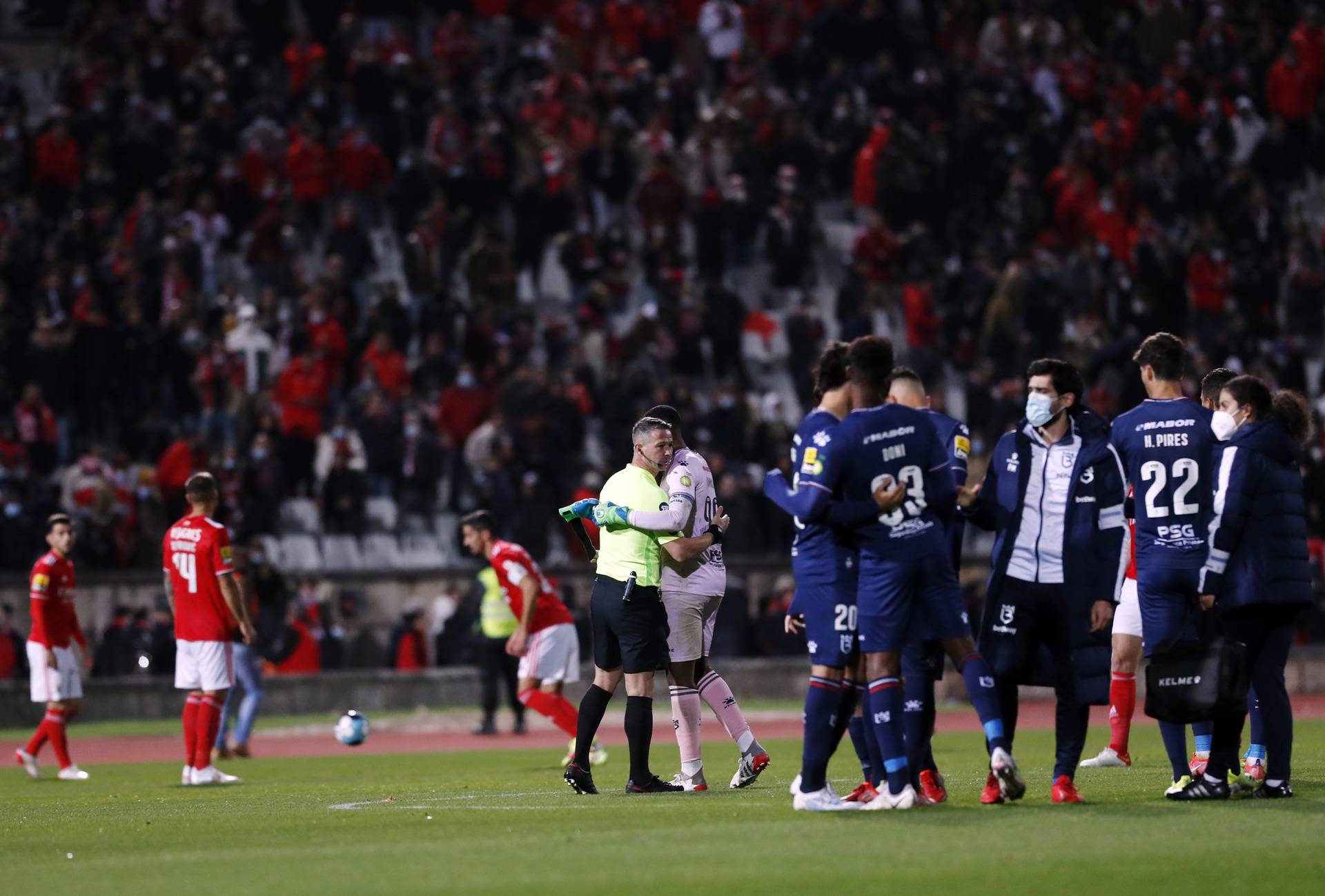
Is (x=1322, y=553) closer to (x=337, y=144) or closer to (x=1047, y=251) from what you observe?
(x=1047, y=251)

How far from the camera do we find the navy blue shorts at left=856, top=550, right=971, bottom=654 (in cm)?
961

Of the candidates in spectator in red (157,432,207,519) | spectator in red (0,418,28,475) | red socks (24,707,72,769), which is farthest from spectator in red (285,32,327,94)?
red socks (24,707,72,769)

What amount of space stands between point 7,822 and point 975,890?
6.50 metres

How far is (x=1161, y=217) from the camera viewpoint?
31.8 metres

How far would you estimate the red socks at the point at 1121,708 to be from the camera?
1412cm

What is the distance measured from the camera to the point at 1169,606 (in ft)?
35.1

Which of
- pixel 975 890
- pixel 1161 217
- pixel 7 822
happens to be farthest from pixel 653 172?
pixel 975 890

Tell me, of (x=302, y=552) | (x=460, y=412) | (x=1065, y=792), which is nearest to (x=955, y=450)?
(x=1065, y=792)

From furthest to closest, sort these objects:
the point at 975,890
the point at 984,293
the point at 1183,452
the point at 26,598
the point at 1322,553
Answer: the point at 984,293 → the point at 1322,553 → the point at 26,598 → the point at 1183,452 → the point at 975,890

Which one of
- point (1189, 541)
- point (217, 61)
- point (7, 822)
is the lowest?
point (7, 822)

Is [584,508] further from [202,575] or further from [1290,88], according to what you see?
[1290,88]

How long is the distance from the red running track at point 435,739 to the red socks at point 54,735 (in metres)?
2.59

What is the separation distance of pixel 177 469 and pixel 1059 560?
17251 mm

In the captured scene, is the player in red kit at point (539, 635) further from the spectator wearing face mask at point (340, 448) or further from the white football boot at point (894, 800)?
the spectator wearing face mask at point (340, 448)
